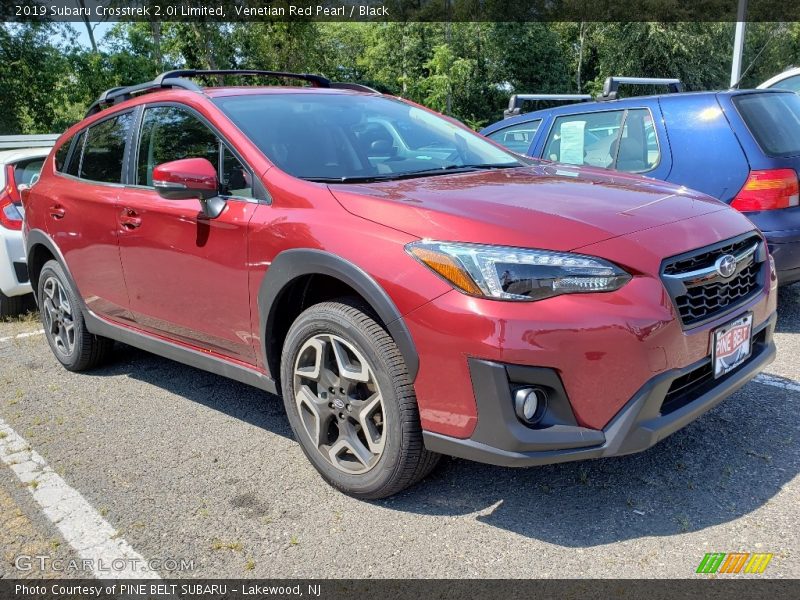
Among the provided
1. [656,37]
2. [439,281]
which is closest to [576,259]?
[439,281]

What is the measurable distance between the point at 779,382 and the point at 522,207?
7.12ft

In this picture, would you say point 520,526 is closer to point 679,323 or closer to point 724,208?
point 679,323

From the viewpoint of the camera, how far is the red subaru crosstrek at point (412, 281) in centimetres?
234

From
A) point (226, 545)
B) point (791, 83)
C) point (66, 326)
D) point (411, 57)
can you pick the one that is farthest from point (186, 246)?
point (411, 57)

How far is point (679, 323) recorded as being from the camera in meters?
2.41

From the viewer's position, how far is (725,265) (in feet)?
8.69

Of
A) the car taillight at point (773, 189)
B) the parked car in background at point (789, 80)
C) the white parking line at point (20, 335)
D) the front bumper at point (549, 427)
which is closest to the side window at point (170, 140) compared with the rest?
the front bumper at point (549, 427)

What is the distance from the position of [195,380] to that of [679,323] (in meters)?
3.10

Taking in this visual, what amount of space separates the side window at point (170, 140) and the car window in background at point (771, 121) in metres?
3.45

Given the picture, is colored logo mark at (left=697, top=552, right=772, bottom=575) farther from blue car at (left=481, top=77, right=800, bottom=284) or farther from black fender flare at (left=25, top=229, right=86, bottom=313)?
black fender flare at (left=25, top=229, right=86, bottom=313)

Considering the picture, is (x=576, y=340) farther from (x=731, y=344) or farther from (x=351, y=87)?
(x=351, y=87)

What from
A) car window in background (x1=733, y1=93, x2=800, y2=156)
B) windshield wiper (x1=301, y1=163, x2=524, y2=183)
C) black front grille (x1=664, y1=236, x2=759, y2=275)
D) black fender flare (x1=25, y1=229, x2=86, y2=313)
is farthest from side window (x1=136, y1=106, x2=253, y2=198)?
car window in background (x1=733, y1=93, x2=800, y2=156)

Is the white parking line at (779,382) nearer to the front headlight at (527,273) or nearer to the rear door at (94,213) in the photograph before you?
the front headlight at (527,273)

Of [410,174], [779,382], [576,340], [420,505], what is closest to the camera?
[576,340]
